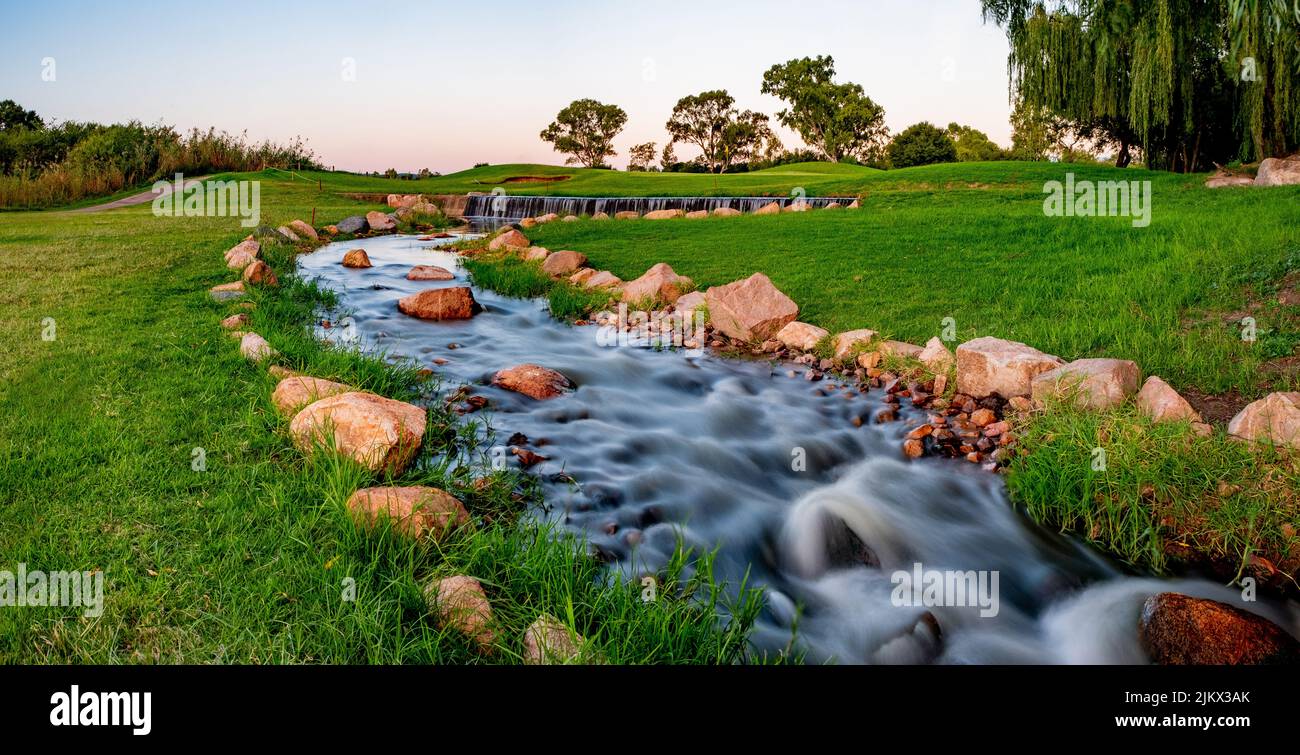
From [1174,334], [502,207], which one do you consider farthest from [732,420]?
[502,207]

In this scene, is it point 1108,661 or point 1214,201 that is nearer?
point 1108,661

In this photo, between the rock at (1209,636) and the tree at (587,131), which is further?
the tree at (587,131)

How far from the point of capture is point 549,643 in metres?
2.81

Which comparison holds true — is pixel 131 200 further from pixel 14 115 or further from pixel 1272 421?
pixel 14 115

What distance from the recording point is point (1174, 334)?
262 inches

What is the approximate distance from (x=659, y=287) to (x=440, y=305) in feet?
10.5

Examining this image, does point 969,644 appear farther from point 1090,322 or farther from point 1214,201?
point 1214,201

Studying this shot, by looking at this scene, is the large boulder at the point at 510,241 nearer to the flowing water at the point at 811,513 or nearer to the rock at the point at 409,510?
the flowing water at the point at 811,513

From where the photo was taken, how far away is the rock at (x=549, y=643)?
2.69 m

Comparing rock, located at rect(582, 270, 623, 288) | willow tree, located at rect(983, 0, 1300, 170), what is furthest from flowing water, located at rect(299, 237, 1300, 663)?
willow tree, located at rect(983, 0, 1300, 170)

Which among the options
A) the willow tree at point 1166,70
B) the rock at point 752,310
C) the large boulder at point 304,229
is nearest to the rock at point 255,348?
the rock at point 752,310

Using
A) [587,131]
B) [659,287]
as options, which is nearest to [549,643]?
[659,287]

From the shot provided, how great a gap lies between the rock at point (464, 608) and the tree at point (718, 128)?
6806cm
